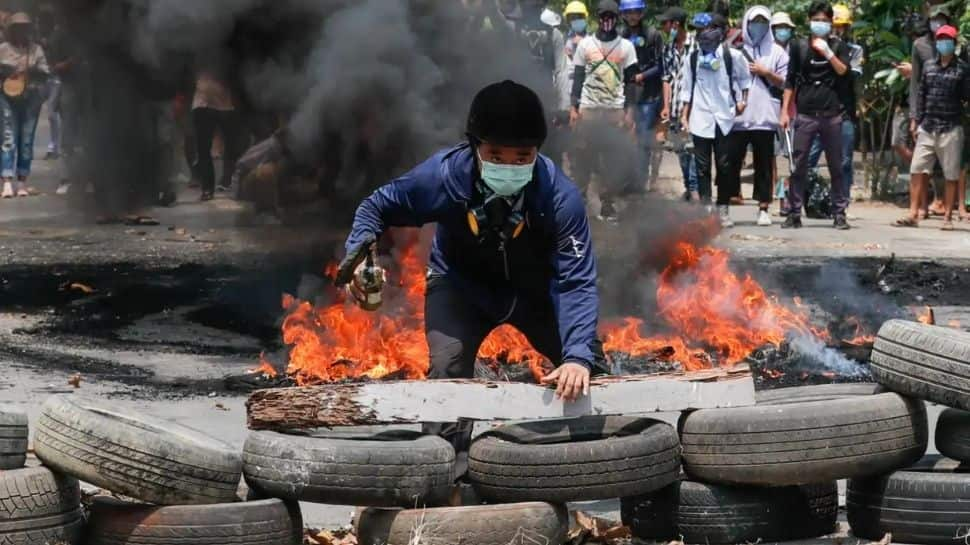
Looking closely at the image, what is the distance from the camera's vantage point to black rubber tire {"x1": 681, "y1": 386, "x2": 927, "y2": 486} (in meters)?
5.38

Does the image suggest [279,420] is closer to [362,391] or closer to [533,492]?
[362,391]

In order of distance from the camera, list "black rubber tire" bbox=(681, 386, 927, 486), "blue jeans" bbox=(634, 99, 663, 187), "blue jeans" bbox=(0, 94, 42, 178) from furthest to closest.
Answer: "blue jeans" bbox=(0, 94, 42, 178) → "blue jeans" bbox=(634, 99, 663, 187) → "black rubber tire" bbox=(681, 386, 927, 486)

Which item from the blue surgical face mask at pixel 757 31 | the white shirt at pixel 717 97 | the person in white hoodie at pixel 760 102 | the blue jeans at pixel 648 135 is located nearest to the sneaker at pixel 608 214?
the blue jeans at pixel 648 135

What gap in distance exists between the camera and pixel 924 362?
18.0ft

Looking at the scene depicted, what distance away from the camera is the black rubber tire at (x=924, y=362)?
541cm

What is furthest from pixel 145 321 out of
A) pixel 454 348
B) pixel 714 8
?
pixel 714 8

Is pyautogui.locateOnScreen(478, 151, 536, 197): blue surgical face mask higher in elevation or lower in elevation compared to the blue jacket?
higher

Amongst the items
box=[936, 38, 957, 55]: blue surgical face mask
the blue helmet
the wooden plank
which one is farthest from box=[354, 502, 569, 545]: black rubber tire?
the blue helmet

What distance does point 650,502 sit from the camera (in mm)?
5645

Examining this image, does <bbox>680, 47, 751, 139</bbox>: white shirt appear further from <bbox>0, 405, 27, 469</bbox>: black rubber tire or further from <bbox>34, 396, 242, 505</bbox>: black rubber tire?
<bbox>0, 405, 27, 469</bbox>: black rubber tire

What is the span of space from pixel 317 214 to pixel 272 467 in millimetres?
A: 7179

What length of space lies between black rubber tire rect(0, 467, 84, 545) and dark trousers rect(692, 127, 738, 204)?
35.0 feet

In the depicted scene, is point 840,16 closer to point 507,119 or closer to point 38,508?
point 507,119

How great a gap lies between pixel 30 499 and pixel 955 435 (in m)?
3.22
